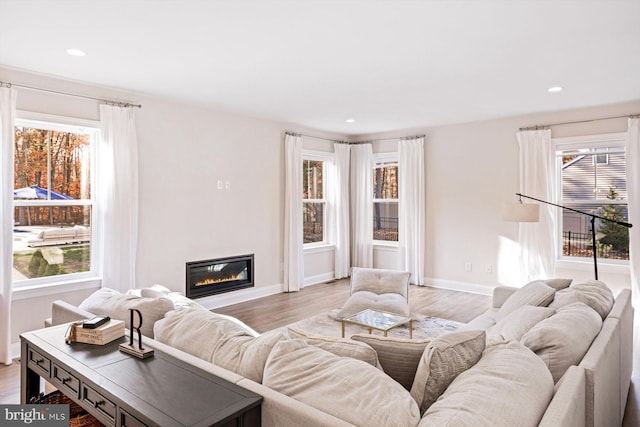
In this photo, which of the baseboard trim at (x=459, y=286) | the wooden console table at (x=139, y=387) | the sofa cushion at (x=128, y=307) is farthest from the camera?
the baseboard trim at (x=459, y=286)

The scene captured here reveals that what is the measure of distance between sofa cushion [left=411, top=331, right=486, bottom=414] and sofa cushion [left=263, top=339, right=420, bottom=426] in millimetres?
154

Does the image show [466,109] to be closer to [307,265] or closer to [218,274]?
[307,265]

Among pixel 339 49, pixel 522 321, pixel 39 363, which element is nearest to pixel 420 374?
pixel 522 321

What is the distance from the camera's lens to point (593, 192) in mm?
5199

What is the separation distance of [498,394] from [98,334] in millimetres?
1728

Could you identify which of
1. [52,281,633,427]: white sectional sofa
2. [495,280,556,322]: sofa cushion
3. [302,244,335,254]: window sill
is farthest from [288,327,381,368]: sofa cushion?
[302,244,335,254]: window sill

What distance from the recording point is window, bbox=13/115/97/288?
3729 millimetres

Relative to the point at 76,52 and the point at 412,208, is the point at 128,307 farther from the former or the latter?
the point at 412,208

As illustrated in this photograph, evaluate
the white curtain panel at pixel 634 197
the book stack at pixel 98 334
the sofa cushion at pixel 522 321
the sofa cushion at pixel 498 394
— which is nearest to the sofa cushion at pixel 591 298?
the sofa cushion at pixel 522 321

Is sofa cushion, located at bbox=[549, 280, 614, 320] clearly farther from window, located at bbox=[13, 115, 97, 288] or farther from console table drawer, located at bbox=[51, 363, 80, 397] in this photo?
window, located at bbox=[13, 115, 97, 288]

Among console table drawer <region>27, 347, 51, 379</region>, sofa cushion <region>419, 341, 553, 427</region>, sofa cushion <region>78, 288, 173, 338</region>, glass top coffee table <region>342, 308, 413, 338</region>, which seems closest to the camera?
sofa cushion <region>419, 341, 553, 427</region>

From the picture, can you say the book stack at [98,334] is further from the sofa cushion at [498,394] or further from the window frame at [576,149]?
the window frame at [576,149]

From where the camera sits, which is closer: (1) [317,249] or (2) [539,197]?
(2) [539,197]

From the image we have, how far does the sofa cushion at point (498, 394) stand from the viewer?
112 cm
